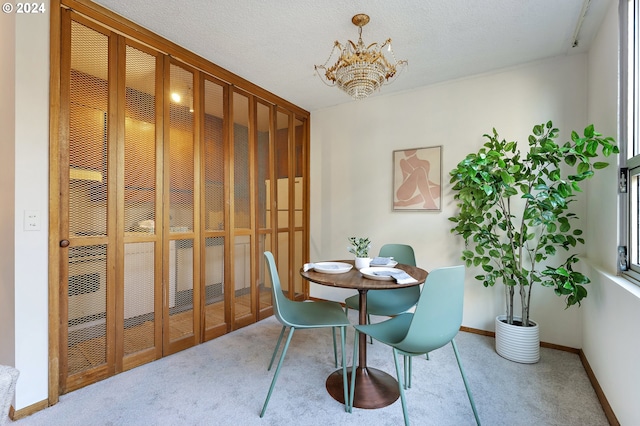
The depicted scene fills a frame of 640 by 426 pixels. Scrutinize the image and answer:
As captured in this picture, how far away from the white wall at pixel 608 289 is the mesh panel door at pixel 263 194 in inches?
115

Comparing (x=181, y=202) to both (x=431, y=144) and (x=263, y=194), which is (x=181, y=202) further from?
(x=431, y=144)

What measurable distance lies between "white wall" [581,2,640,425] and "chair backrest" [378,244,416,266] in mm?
1318

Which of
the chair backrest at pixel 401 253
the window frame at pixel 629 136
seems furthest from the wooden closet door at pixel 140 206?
the window frame at pixel 629 136

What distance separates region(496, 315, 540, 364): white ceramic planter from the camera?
2.46m

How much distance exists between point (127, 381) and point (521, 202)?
3680 mm

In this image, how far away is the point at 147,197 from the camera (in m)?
2.46

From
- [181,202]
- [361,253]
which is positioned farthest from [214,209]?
[361,253]

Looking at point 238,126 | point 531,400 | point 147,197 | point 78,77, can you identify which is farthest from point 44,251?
point 531,400

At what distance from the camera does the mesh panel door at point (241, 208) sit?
3188 mm

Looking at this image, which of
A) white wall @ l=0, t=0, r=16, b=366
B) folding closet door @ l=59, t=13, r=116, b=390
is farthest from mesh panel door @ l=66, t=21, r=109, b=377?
white wall @ l=0, t=0, r=16, b=366

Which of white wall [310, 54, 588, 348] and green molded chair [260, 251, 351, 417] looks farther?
white wall [310, 54, 588, 348]

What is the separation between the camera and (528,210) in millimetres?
2432

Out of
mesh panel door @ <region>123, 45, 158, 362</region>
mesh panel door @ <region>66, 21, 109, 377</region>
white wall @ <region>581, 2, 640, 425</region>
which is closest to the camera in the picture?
white wall @ <region>581, 2, 640, 425</region>

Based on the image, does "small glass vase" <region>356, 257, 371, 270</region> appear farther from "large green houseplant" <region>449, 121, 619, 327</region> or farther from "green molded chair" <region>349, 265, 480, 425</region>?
"large green houseplant" <region>449, 121, 619, 327</region>
